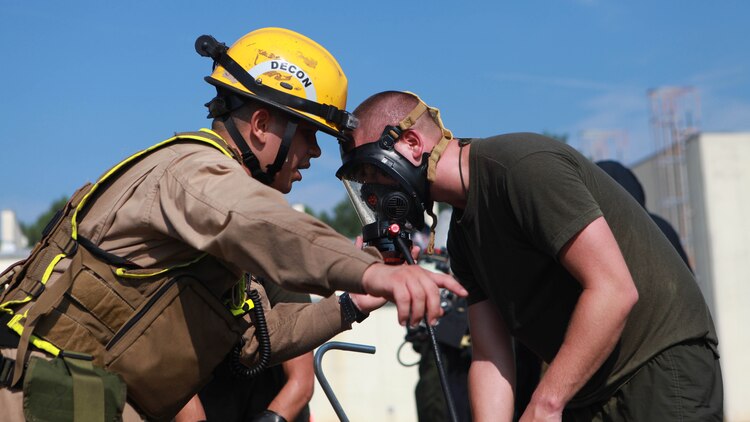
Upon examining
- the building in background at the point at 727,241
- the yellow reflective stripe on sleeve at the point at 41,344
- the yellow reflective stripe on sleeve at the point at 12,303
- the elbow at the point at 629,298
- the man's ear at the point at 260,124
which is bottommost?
the building in background at the point at 727,241

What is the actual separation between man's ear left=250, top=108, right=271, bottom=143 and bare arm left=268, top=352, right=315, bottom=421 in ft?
5.97

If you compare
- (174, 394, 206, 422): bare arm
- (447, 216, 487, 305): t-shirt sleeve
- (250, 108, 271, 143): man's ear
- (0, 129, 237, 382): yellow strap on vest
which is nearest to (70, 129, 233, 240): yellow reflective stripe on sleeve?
(0, 129, 237, 382): yellow strap on vest

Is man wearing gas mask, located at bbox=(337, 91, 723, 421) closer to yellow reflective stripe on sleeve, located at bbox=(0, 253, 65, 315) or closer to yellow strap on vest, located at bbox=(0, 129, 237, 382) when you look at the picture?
yellow strap on vest, located at bbox=(0, 129, 237, 382)

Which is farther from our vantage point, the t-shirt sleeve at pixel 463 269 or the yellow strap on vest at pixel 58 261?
the t-shirt sleeve at pixel 463 269

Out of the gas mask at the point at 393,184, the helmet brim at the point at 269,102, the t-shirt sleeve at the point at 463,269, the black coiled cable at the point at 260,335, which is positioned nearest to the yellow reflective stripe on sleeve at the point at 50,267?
the helmet brim at the point at 269,102

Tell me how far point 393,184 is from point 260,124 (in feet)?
2.25

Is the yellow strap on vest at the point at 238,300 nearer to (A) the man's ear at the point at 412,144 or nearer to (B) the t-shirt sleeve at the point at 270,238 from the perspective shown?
(B) the t-shirt sleeve at the point at 270,238

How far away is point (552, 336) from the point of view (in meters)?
3.57

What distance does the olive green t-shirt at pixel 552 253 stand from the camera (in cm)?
324

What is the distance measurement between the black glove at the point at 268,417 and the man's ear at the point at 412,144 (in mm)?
1800

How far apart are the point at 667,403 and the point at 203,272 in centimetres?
170

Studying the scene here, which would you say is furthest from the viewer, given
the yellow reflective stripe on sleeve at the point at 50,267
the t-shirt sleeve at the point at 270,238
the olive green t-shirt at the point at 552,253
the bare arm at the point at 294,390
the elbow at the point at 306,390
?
the elbow at the point at 306,390

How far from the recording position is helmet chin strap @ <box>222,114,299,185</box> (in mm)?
3342

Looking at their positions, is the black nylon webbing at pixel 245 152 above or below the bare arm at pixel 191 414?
above
